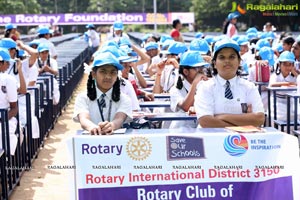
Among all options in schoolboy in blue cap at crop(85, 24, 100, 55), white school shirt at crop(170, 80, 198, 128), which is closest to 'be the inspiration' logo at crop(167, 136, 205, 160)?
white school shirt at crop(170, 80, 198, 128)

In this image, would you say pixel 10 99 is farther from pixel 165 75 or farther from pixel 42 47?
pixel 42 47

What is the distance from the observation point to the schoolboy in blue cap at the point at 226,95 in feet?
12.9

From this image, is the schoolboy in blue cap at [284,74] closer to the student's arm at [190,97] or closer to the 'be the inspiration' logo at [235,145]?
the student's arm at [190,97]

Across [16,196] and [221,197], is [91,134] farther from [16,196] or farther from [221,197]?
[16,196]

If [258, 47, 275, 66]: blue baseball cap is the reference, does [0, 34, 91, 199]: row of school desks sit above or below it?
below

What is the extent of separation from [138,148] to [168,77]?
147 inches

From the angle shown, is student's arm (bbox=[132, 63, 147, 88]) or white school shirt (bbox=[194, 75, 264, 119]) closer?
white school shirt (bbox=[194, 75, 264, 119])

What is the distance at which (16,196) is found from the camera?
560 centimetres

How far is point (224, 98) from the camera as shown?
398 cm

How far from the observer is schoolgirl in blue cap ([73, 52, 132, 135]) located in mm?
3840

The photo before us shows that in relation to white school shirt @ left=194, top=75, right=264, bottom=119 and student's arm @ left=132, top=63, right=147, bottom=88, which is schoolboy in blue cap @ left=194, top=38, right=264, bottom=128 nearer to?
white school shirt @ left=194, top=75, right=264, bottom=119

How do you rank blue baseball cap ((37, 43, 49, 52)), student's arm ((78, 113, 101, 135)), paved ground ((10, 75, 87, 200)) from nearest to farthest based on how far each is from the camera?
student's arm ((78, 113, 101, 135)), paved ground ((10, 75, 87, 200)), blue baseball cap ((37, 43, 49, 52))

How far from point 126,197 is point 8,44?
14.9 feet

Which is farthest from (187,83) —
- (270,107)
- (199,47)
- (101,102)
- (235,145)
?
(270,107)
